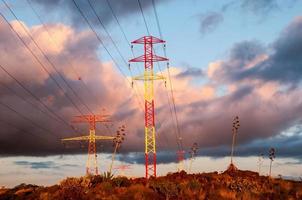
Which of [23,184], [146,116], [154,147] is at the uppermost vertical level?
[146,116]

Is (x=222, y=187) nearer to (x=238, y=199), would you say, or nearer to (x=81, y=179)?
(x=238, y=199)

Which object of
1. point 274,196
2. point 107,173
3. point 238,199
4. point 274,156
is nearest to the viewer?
point 238,199

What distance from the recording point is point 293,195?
1382 inches

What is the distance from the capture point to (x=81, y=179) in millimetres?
43469

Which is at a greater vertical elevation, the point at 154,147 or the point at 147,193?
the point at 154,147

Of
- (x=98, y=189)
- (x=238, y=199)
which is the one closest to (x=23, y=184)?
(x=98, y=189)

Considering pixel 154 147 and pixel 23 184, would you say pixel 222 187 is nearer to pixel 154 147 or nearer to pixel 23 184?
pixel 154 147

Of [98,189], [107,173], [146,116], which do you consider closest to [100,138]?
[146,116]

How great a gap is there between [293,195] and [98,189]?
1505 centimetres

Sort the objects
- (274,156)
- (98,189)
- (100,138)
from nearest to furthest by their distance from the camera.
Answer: (98,189) → (274,156) → (100,138)

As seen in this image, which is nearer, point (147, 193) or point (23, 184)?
point (147, 193)

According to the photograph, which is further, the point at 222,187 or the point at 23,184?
the point at 23,184

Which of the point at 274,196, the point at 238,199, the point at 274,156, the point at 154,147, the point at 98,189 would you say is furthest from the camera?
the point at 274,156

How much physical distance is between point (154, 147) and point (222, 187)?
22.2 m
